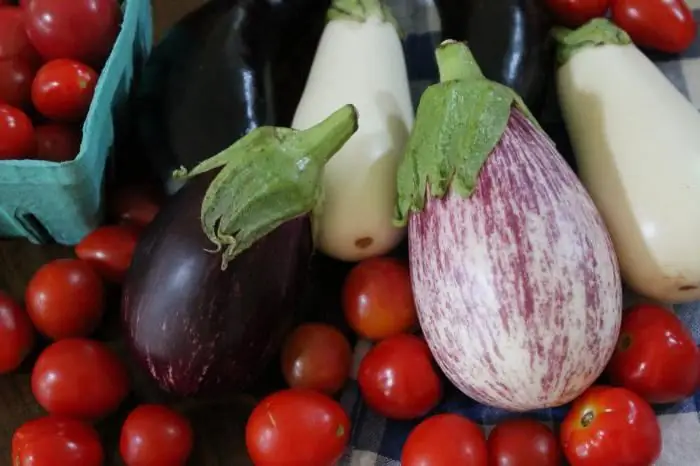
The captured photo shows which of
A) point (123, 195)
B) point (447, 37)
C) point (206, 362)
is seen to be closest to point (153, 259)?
point (206, 362)

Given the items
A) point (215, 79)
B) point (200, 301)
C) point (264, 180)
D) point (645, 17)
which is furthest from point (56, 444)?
point (645, 17)

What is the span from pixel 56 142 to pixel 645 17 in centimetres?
65

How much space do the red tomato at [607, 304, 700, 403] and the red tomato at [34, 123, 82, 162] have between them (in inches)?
21.5

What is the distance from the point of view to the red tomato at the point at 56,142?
2.79ft

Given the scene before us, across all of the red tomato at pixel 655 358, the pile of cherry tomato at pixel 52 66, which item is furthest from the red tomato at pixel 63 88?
the red tomato at pixel 655 358

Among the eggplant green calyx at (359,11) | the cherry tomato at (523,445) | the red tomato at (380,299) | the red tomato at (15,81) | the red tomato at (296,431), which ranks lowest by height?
the cherry tomato at (523,445)

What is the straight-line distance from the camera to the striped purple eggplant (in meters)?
0.70

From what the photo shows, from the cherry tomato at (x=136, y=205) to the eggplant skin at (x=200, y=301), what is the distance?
14cm

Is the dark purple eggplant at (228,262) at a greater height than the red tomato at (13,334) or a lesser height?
greater

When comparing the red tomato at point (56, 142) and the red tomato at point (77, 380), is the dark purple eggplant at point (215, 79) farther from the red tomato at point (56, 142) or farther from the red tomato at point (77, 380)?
the red tomato at point (77, 380)

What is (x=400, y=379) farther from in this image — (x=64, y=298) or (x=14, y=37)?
(x=14, y=37)

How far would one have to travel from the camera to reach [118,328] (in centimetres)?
87

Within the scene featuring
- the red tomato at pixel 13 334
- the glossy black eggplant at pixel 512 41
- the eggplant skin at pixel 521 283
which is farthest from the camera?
the glossy black eggplant at pixel 512 41

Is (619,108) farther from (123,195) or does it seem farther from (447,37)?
(123,195)
